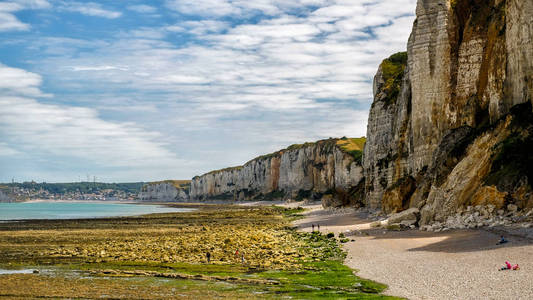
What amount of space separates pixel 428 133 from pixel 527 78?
38.5 feet

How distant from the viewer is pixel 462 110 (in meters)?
37.8

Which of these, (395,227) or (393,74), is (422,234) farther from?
(393,74)

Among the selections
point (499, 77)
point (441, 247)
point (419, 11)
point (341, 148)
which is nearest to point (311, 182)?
point (341, 148)

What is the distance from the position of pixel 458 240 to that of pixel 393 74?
139ft

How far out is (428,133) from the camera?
40562 mm

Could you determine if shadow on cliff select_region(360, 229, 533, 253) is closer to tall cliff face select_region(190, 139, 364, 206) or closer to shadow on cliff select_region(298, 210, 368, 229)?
shadow on cliff select_region(298, 210, 368, 229)

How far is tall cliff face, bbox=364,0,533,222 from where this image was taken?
2847cm

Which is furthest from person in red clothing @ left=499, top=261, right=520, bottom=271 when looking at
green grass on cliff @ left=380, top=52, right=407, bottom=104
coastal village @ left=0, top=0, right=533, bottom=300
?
green grass on cliff @ left=380, top=52, right=407, bottom=104

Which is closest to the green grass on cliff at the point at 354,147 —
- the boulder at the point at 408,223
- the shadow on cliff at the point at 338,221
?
the shadow on cliff at the point at 338,221

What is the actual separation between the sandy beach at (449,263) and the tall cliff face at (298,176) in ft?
147

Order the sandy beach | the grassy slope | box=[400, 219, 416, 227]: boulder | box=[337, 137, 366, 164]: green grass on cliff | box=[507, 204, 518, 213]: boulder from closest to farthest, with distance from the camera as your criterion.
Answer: the sandy beach
the grassy slope
box=[507, 204, 518, 213]: boulder
box=[400, 219, 416, 227]: boulder
box=[337, 137, 366, 164]: green grass on cliff

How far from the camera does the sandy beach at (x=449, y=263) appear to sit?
47.8 ft

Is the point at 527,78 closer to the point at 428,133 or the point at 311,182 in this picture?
the point at 428,133

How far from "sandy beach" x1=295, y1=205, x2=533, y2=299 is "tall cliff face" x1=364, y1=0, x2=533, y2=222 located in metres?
4.33
